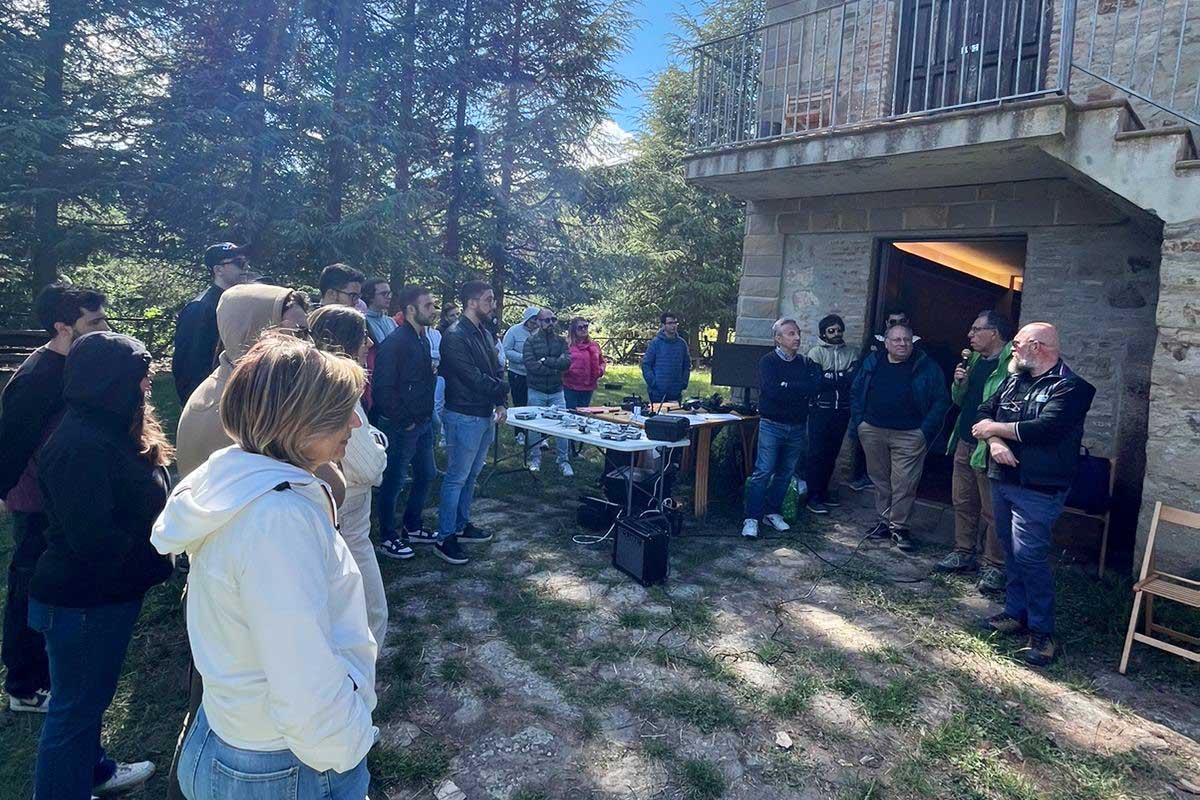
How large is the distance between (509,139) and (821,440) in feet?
30.3

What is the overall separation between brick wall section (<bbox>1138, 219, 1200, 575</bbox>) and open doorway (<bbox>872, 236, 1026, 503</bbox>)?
297 cm

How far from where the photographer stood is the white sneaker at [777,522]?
5.84 m

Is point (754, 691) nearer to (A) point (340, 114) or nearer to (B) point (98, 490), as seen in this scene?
(B) point (98, 490)

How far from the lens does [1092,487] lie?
487cm

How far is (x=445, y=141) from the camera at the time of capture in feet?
41.0

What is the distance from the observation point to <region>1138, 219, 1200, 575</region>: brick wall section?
411 centimetres

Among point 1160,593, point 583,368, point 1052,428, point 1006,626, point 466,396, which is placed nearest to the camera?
point 1160,593

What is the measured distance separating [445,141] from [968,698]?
40.2ft

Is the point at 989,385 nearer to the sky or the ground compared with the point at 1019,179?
nearer to the ground

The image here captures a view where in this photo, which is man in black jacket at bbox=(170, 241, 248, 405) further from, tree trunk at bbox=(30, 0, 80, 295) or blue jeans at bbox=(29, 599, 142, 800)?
tree trunk at bbox=(30, 0, 80, 295)

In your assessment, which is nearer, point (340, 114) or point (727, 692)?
point (727, 692)

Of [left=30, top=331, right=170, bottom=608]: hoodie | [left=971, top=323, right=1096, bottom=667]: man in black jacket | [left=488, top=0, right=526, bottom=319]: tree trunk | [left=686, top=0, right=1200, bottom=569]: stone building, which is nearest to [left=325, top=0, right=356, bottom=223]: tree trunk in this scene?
[left=488, top=0, right=526, bottom=319]: tree trunk

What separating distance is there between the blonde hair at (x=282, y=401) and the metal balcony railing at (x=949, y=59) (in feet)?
16.3

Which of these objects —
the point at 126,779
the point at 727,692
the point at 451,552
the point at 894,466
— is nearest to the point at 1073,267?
the point at 894,466
